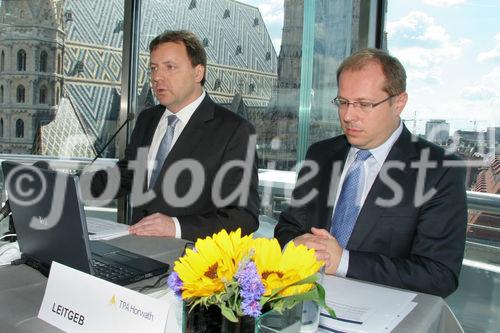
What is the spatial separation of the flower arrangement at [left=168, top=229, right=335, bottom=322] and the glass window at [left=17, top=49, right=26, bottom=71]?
850 centimetres

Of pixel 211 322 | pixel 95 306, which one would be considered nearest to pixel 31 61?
pixel 95 306

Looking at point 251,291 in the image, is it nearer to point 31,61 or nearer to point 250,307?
point 250,307

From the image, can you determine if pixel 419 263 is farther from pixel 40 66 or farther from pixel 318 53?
pixel 40 66

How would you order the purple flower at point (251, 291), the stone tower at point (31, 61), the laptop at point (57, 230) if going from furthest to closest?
the stone tower at point (31, 61) → the laptop at point (57, 230) → the purple flower at point (251, 291)

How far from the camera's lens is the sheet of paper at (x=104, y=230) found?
1.67 meters

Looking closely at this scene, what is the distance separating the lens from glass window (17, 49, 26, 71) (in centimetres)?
829

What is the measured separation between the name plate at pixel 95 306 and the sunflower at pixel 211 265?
0.11 metres

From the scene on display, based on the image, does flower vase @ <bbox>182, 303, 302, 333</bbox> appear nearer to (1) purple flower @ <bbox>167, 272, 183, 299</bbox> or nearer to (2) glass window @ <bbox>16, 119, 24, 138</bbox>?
(1) purple flower @ <bbox>167, 272, 183, 299</bbox>

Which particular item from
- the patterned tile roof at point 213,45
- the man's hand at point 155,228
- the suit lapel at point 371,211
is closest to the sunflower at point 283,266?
the suit lapel at point 371,211

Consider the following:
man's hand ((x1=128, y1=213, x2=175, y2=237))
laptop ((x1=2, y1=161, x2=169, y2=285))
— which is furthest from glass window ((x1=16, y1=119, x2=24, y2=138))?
laptop ((x1=2, y1=161, x2=169, y2=285))

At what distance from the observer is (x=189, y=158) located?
207 cm

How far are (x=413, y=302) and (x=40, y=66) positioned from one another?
8.30 m

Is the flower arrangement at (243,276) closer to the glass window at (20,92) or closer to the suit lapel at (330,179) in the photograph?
the suit lapel at (330,179)

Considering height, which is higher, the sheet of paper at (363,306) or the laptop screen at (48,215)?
the laptop screen at (48,215)
